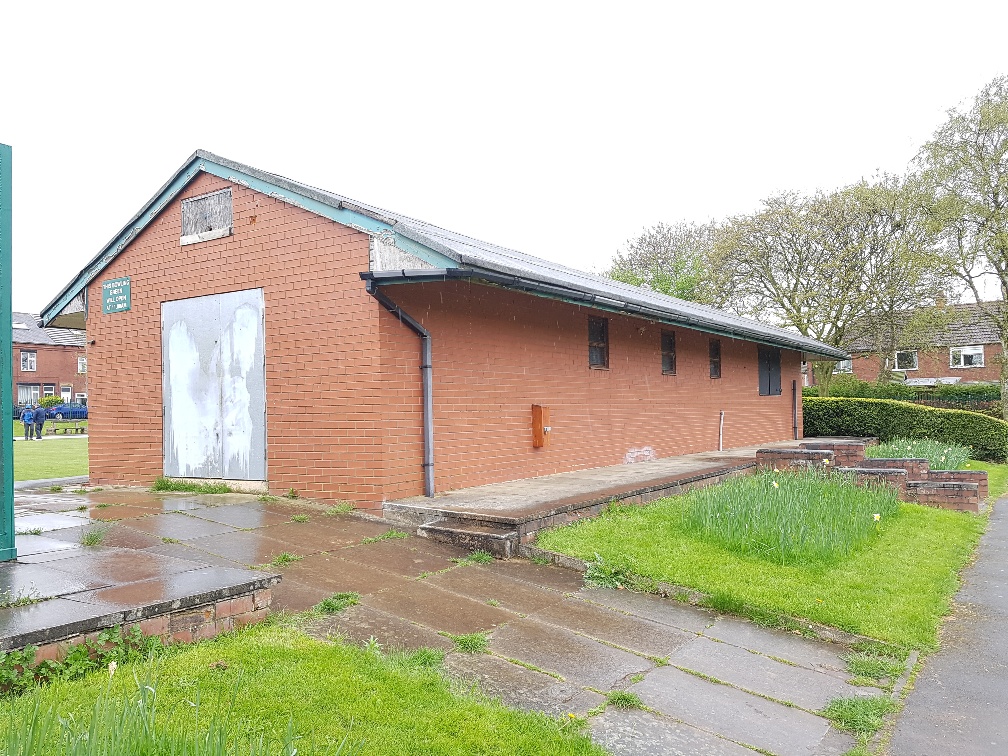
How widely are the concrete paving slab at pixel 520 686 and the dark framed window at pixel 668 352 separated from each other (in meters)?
10.3

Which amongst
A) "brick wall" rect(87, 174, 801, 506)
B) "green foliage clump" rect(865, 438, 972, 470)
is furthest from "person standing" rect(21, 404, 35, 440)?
"green foliage clump" rect(865, 438, 972, 470)

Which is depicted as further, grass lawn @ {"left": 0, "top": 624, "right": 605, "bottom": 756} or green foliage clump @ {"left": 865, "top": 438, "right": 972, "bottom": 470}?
green foliage clump @ {"left": 865, "top": 438, "right": 972, "bottom": 470}

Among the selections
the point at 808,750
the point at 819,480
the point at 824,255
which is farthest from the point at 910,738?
the point at 824,255

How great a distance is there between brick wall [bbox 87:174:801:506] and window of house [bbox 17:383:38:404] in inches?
1823

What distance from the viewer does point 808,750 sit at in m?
3.19

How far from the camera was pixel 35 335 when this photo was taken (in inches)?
1928

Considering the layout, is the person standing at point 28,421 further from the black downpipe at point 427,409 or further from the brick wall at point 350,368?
the black downpipe at point 427,409

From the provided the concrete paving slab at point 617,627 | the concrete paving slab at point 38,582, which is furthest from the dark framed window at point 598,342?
the concrete paving slab at point 38,582

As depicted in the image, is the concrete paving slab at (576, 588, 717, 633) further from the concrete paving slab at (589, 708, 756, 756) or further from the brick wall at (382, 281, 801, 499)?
the brick wall at (382, 281, 801, 499)

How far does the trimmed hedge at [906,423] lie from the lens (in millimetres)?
17859

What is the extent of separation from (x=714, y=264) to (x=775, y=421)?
42.0ft

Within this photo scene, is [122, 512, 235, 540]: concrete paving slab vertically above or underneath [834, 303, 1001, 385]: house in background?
underneath

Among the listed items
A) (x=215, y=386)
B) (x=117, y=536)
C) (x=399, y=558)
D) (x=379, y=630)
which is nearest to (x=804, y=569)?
(x=399, y=558)

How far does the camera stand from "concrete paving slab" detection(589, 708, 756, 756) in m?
3.08
